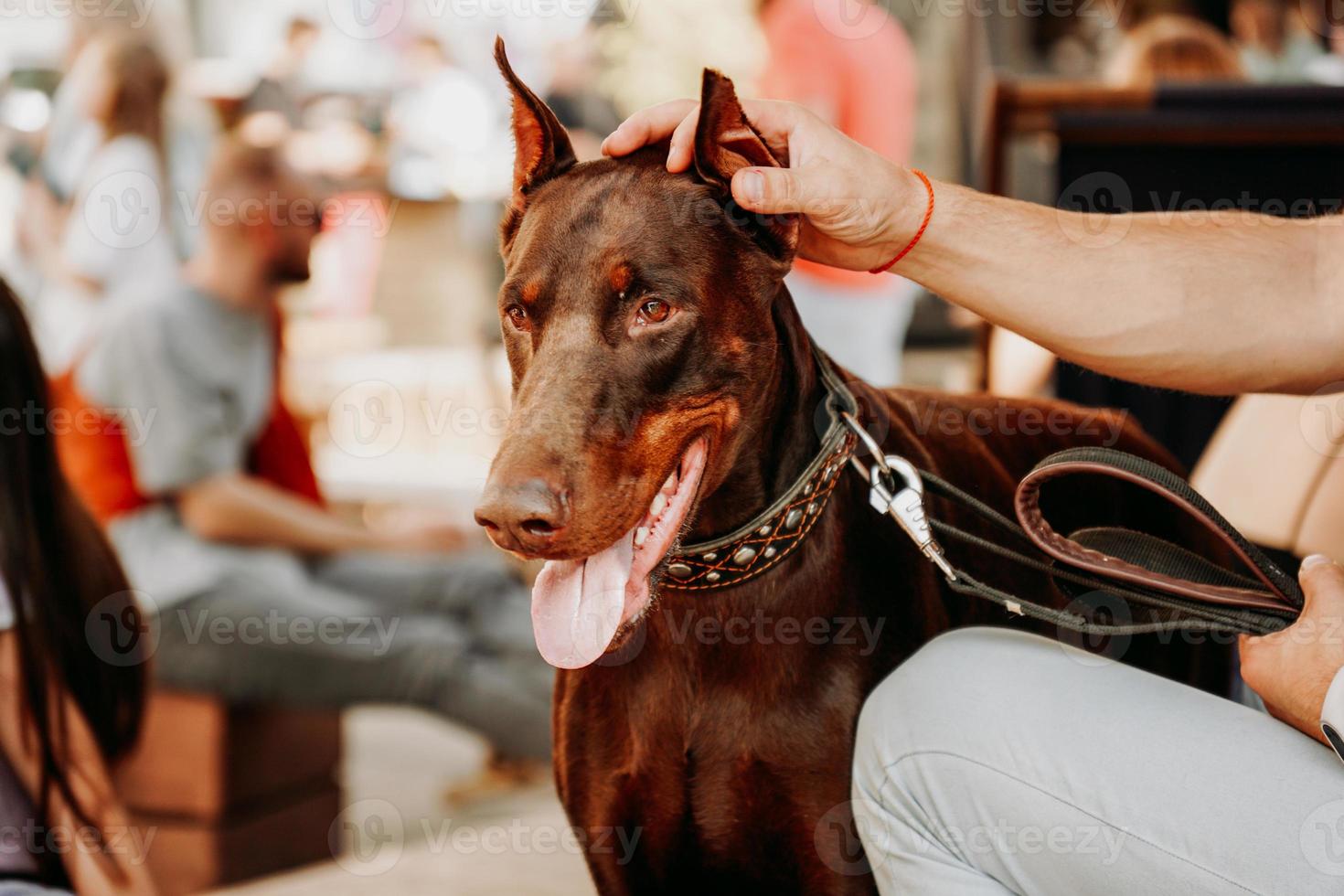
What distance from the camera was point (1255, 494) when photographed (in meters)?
2.36

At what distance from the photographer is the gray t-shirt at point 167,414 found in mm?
3266

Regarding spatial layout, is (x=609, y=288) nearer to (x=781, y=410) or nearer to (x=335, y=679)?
(x=781, y=410)

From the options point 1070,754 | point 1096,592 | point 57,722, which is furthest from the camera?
point 57,722

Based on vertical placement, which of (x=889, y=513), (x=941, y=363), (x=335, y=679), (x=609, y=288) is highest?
(x=609, y=288)

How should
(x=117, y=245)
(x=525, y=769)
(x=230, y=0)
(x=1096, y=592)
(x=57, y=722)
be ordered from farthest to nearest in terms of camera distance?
1. (x=230, y=0)
2. (x=117, y=245)
3. (x=525, y=769)
4. (x=57, y=722)
5. (x=1096, y=592)

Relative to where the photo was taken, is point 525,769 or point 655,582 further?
point 525,769

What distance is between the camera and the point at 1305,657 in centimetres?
136

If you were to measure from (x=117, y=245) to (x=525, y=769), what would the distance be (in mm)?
2086

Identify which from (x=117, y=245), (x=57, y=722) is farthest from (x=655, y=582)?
(x=117, y=245)

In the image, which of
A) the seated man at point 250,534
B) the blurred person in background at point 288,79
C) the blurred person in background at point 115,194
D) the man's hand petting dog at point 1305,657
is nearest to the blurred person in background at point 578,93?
the blurred person in background at point 288,79

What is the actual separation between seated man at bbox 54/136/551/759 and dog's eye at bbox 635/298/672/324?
2.03 metres

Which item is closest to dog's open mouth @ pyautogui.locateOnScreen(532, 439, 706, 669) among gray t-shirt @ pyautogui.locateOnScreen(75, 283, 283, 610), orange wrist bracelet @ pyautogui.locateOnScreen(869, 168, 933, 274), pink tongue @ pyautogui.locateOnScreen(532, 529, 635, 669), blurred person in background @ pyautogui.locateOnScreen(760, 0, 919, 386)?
pink tongue @ pyautogui.locateOnScreen(532, 529, 635, 669)

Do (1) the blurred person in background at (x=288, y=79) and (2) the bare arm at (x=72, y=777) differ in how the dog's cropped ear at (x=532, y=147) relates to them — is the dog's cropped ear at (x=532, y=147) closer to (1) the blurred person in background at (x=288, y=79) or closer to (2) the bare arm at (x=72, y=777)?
(2) the bare arm at (x=72, y=777)

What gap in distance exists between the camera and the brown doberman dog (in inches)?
60.0
